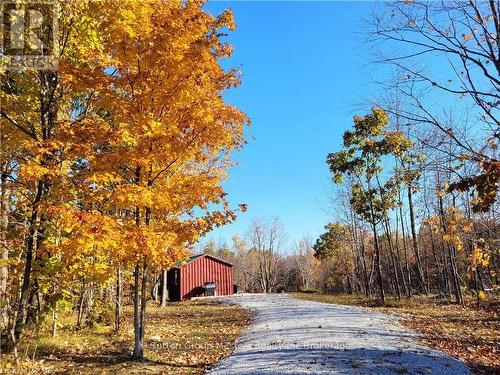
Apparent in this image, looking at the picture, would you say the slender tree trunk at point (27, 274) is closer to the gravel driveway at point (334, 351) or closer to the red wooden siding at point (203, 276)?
the gravel driveway at point (334, 351)

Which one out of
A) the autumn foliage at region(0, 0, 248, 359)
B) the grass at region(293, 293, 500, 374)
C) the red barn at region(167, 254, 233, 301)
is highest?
the autumn foliage at region(0, 0, 248, 359)

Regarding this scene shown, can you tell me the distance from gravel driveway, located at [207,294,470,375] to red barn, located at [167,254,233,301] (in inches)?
914

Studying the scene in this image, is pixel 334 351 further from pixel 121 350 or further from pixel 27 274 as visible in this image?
pixel 27 274

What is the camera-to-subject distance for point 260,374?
24.1ft

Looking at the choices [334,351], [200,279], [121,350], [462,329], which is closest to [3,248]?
[121,350]

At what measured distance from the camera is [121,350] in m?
9.56

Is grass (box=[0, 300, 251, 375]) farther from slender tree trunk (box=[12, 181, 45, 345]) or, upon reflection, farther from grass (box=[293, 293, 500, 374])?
grass (box=[293, 293, 500, 374])

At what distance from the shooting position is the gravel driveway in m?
7.60

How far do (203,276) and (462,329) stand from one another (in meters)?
28.0

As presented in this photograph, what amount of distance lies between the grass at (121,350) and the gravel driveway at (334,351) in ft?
2.32

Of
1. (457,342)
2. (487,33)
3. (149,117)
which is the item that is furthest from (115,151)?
(457,342)

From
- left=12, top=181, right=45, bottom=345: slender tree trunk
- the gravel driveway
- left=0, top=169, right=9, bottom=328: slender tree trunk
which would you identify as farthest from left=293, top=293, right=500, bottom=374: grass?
left=0, top=169, right=9, bottom=328: slender tree trunk

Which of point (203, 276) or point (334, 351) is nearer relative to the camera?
point (334, 351)

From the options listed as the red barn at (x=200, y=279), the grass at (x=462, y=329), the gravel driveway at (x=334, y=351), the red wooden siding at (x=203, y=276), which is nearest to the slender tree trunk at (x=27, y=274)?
the gravel driveway at (x=334, y=351)
